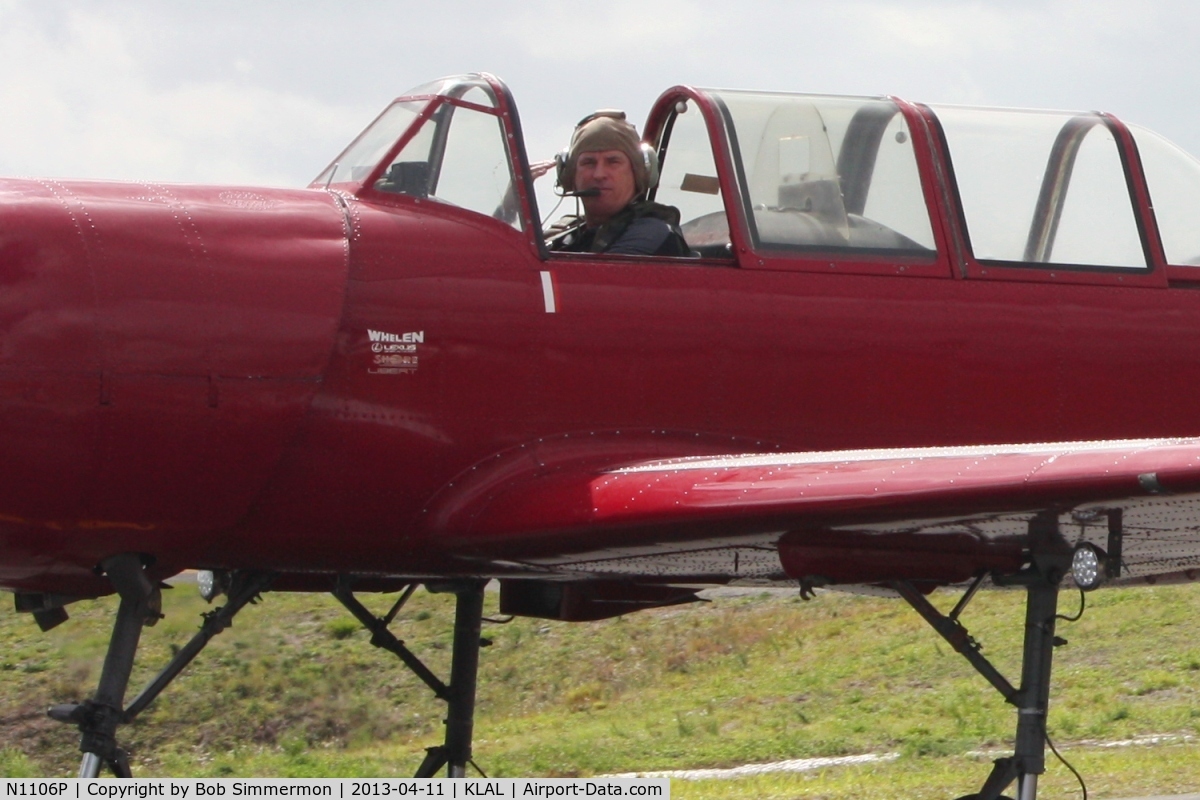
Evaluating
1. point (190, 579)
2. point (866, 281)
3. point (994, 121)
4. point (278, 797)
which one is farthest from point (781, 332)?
point (190, 579)

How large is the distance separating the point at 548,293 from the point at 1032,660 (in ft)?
6.92

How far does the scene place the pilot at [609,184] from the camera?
244 inches

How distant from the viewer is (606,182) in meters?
6.32

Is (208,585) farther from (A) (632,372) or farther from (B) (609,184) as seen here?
(B) (609,184)

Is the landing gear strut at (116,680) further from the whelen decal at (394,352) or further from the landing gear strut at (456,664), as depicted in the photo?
the landing gear strut at (456,664)

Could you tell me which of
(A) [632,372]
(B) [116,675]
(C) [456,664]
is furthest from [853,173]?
(B) [116,675]

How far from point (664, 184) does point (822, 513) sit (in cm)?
216

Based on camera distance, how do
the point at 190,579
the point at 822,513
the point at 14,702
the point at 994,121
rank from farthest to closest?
the point at 14,702, the point at 190,579, the point at 994,121, the point at 822,513

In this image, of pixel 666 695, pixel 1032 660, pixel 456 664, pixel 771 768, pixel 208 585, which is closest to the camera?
pixel 1032 660

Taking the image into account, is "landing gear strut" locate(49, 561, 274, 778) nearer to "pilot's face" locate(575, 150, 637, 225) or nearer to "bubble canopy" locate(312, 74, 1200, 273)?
"bubble canopy" locate(312, 74, 1200, 273)

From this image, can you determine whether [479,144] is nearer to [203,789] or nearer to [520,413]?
[520,413]

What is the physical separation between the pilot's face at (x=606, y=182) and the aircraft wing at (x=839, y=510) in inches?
46.0

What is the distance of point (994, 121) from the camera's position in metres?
6.63

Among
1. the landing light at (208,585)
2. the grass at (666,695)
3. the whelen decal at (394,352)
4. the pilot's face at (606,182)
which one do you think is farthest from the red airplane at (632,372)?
the grass at (666,695)
